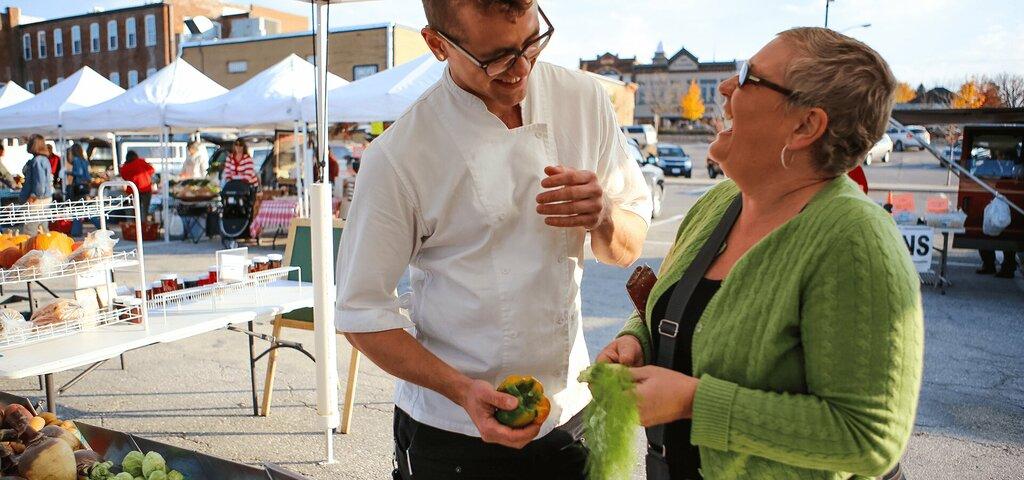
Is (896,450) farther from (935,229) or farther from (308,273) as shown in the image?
(935,229)

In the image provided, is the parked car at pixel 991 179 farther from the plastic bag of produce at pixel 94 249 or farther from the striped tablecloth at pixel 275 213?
the striped tablecloth at pixel 275 213

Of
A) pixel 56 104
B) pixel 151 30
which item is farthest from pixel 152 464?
pixel 151 30

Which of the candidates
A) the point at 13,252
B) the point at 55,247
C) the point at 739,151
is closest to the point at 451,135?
the point at 739,151

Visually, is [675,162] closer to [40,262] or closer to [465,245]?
[40,262]

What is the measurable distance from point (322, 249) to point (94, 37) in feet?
174

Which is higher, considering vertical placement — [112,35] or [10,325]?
[112,35]

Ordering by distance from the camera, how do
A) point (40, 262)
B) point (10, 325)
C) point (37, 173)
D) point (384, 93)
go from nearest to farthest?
point (10, 325) → point (40, 262) → point (384, 93) → point (37, 173)

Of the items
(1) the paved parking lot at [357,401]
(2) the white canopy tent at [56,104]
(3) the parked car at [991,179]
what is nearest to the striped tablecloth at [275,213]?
(2) the white canopy tent at [56,104]

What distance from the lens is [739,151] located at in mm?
1473

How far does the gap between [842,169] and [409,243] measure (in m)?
0.88

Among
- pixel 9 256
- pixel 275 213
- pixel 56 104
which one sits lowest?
pixel 275 213

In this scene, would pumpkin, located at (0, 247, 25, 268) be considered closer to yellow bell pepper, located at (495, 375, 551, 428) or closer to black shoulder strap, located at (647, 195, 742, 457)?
yellow bell pepper, located at (495, 375, 551, 428)

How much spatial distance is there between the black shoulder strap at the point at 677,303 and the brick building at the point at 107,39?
4203 cm

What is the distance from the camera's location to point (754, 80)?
1422 millimetres
